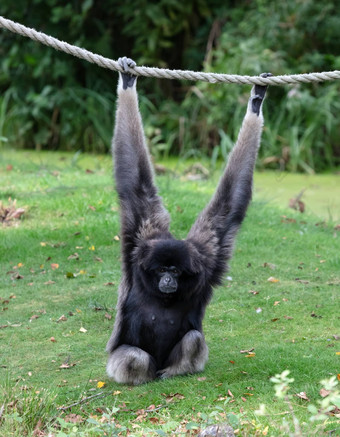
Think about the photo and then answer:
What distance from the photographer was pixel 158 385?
614 cm

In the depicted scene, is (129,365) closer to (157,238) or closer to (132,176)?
(157,238)

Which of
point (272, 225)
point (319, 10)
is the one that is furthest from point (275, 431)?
point (319, 10)

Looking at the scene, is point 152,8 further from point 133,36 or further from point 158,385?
point 158,385

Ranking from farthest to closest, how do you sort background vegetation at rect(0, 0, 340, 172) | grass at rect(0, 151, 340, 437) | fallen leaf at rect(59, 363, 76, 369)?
background vegetation at rect(0, 0, 340, 172)
fallen leaf at rect(59, 363, 76, 369)
grass at rect(0, 151, 340, 437)

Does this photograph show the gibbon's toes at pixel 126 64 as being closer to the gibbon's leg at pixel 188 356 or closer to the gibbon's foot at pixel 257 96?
the gibbon's foot at pixel 257 96

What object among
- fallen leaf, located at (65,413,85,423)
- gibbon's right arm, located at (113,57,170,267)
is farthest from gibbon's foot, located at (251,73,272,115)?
fallen leaf, located at (65,413,85,423)

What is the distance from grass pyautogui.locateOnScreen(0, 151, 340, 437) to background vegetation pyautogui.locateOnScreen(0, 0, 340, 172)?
13.0 feet

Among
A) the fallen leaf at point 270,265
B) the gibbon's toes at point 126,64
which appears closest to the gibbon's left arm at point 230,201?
the gibbon's toes at point 126,64

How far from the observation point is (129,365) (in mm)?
6121

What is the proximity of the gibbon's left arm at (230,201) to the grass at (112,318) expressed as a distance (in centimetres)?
115

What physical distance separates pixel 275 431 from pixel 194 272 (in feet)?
5.15

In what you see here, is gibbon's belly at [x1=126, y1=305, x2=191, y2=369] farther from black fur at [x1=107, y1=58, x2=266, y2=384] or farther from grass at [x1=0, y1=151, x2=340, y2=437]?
grass at [x1=0, y1=151, x2=340, y2=437]

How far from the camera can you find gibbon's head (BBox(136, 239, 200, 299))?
225 inches

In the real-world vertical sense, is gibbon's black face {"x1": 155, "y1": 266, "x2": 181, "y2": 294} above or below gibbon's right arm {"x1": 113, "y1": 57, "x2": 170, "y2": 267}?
below
